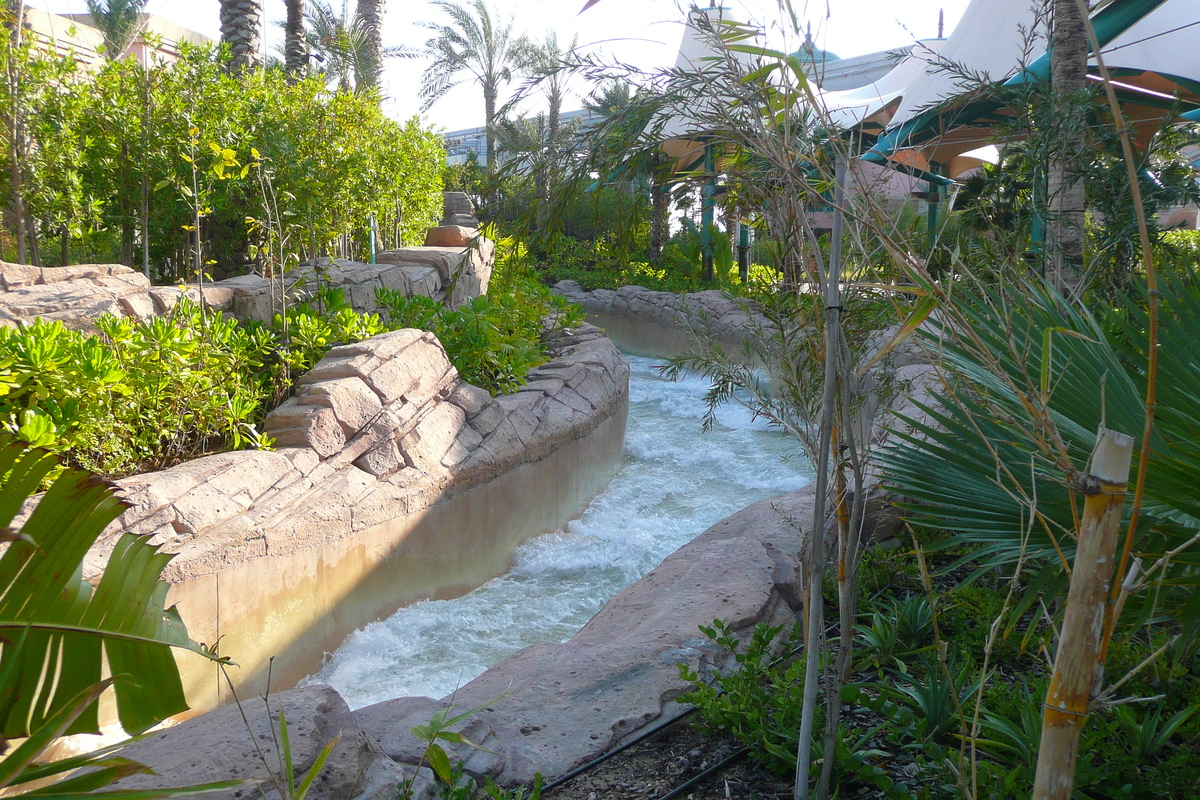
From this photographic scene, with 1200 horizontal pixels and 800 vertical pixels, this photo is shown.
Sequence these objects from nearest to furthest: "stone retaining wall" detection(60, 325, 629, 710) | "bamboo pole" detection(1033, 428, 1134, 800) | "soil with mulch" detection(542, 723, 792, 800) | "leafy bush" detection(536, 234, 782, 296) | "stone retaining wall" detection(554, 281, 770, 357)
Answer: "bamboo pole" detection(1033, 428, 1134, 800), "soil with mulch" detection(542, 723, 792, 800), "stone retaining wall" detection(60, 325, 629, 710), "stone retaining wall" detection(554, 281, 770, 357), "leafy bush" detection(536, 234, 782, 296)

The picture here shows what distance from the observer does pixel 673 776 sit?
2219 millimetres

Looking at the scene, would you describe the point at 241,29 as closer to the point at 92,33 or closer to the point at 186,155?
the point at 186,155

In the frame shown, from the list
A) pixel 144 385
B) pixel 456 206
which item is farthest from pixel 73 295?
pixel 456 206

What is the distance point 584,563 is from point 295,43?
9.25 m

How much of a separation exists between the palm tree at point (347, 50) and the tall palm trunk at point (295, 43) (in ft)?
1.18

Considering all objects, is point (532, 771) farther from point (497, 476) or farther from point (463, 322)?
point (463, 322)

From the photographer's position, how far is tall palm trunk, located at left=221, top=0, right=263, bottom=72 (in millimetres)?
9828

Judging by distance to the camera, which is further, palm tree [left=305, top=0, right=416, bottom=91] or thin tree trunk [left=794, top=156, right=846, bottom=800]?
palm tree [left=305, top=0, right=416, bottom=91]

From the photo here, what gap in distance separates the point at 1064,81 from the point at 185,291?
616 cm

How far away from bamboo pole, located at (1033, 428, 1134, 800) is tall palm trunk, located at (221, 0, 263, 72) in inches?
429

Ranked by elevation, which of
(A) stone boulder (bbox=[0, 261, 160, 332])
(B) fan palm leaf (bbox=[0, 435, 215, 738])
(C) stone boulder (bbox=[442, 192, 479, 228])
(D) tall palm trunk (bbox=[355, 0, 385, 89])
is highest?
(D) tall palm trunk (bbox=[355, 0, 385, 89])

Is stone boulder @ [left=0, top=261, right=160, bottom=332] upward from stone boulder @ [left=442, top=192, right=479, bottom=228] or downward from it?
downward

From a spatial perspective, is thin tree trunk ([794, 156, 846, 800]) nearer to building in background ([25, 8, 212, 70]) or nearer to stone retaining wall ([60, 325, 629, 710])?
stone retaining wall ([60, 325, 629, 710])

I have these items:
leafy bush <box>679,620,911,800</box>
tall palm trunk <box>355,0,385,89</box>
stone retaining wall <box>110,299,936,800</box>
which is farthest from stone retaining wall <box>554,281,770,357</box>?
leafy bush <box>679,620,911,800</box>
